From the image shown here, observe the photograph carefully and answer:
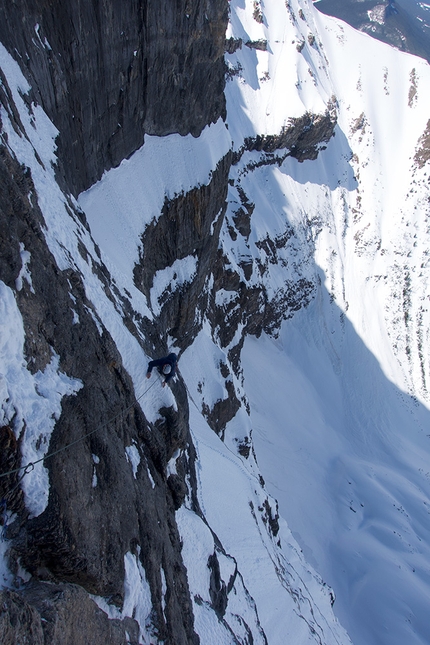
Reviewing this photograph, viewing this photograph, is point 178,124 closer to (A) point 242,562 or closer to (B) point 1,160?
(B) point 1,160

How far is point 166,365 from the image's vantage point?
9.79 metres

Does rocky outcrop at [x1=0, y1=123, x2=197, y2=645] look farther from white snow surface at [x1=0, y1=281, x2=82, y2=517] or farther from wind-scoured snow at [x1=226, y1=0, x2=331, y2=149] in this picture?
wind-scoured snow at [x1=226, y1=0, x2=331, y2=149]

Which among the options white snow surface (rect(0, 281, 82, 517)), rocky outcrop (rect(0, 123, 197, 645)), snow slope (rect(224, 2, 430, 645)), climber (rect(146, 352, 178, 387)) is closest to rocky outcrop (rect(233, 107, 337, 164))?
snow slope (rect(224, 2, 430, 645))

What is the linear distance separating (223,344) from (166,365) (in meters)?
22.9

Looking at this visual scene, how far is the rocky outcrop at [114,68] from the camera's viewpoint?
12.3m

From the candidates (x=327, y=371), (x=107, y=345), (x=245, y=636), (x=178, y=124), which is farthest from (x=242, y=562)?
(x=327, y=371)

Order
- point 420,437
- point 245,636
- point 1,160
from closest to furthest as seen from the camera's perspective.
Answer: point 1,160, point 245,636, point 420,437

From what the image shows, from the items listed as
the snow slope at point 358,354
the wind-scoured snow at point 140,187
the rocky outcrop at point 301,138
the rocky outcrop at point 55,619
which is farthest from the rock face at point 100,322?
the rocky outcrop at point 301,138

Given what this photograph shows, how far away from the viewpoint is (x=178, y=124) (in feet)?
70.7

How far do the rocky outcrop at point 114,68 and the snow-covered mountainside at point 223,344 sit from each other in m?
0.16

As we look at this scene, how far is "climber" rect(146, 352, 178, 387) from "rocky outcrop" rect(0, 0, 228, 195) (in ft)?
22.2

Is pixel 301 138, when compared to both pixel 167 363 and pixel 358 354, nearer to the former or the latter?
pixel 358 354

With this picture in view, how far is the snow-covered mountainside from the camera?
594cm

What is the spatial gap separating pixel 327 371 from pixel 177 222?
1011 inches
